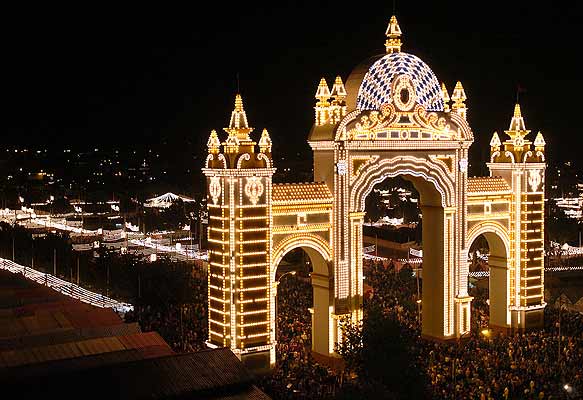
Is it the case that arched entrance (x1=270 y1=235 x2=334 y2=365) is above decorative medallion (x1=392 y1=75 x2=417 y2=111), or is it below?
below

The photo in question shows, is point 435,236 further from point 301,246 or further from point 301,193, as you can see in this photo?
point 301,193

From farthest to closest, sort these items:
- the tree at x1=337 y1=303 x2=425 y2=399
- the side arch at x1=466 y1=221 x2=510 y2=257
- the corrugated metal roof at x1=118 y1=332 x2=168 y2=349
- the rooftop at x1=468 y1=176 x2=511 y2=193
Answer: the rooftop at x1=468 y1=176 x2=511 y2=193 → the side arch at x1=466 y1=221 x2=510 y2=257 → the corrugated metal roof at x1=118 y1=332 x2=168 y2=349 → the tree at x1=337 y1=303 x2=425 y2=399

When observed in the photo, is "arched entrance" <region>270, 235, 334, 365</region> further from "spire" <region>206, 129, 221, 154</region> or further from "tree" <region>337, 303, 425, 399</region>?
"tree" <region>337, 303, 425, 399</region>

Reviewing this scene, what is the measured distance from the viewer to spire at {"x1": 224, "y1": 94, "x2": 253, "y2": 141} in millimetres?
20469

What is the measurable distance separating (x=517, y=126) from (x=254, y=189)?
34.2 ft

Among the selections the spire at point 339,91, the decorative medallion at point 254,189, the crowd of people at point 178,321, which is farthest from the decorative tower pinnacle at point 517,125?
the crowd of people at point 178,321

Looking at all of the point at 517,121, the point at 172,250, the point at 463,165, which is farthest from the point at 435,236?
the point at 172,250

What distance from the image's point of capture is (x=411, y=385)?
16891 millimetres

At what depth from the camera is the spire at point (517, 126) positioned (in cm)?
2572

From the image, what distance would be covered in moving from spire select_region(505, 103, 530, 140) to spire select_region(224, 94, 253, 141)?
10.2 meters

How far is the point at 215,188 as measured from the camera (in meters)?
20.7

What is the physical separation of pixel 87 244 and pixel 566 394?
33.9 meters

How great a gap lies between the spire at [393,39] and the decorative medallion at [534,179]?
6536 mm

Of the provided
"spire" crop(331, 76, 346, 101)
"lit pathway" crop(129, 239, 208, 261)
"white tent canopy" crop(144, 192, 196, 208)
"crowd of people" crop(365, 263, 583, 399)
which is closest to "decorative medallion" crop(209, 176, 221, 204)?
"spire" crop(331, 76, 346, 101)
